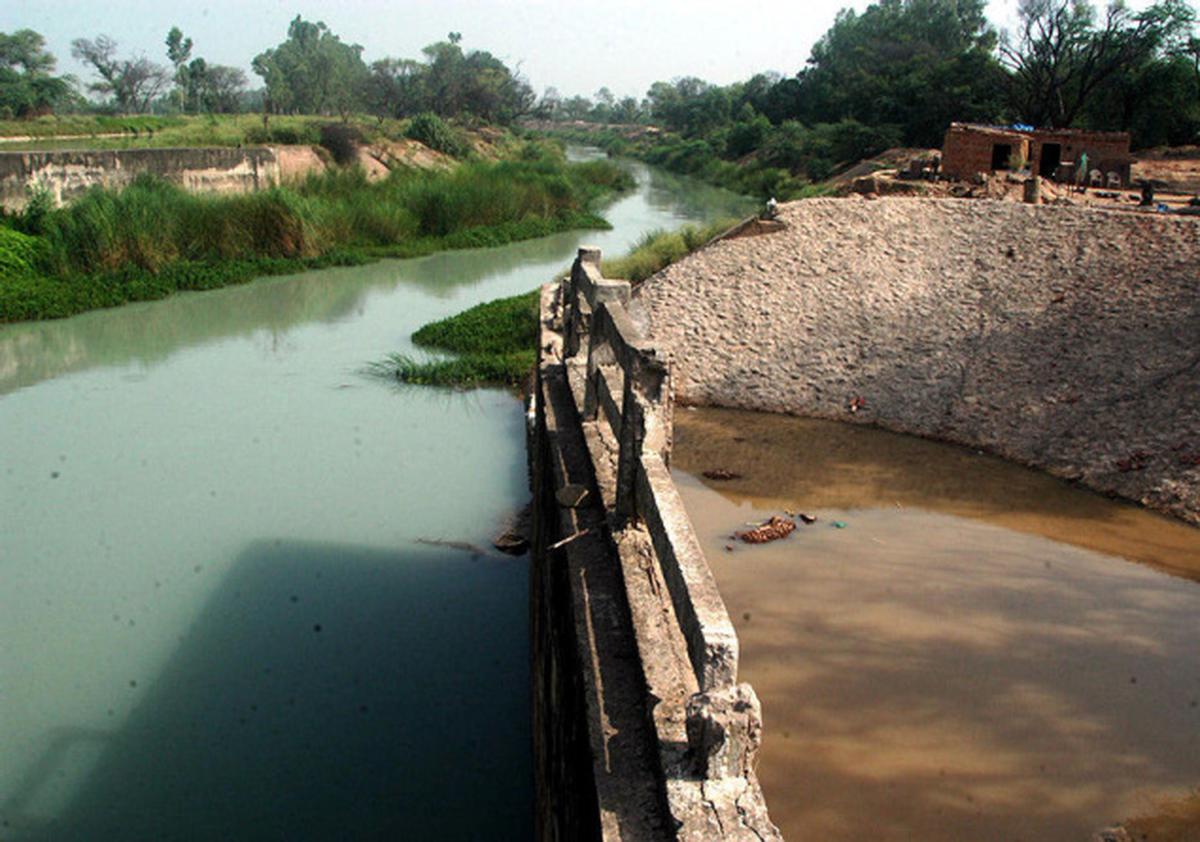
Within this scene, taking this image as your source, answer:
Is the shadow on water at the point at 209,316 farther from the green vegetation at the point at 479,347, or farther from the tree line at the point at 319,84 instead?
the tree line at the point at 319,84

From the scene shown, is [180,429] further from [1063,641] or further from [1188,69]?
[1188,69]

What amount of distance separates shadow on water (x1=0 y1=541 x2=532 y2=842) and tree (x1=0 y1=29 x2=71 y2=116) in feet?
128

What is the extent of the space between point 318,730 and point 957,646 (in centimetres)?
349

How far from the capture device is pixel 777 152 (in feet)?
129

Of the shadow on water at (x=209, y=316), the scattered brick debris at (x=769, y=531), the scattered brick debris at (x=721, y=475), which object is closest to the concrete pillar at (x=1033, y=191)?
the scattered brick debris at (x=721, y=475)

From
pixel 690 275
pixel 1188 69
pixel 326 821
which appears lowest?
pixel 326 821

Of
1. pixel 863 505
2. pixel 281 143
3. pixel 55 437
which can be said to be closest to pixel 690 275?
pixel 863 505

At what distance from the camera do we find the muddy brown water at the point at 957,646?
4.27 meters

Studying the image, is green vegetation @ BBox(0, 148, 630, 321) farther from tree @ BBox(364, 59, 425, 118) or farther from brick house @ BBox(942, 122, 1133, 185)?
tree @ BBox(364, 59, 425, 118)

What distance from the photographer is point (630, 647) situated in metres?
2.87

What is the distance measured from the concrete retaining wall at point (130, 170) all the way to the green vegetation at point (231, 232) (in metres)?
0.59

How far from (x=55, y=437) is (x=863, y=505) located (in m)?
7.22

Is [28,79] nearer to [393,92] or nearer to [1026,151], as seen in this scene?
[393,92]

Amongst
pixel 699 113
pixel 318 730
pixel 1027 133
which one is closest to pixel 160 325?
pixel 318 730
